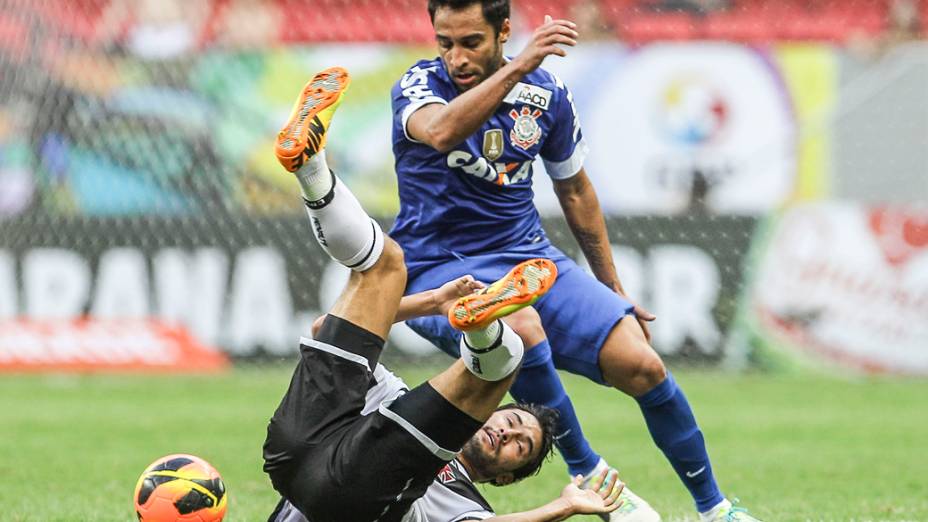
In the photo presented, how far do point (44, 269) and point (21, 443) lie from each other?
4384 millimetres

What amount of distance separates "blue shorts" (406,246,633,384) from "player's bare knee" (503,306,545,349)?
0.15 m

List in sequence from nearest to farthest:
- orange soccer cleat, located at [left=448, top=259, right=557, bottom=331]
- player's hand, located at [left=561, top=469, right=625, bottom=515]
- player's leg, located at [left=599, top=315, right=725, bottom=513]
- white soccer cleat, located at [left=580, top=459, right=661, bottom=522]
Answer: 1. orange soccer cleat, located at [left=448, top=259, right=557, bottom=331]
2. player's hand, located at [left=561, top=469, right=625, bottom=515]
3. player's leg, located at [left=599, top=315, right=725, bottom=513]
4. white soccer cleat, located at [left=580, top=459, right=661, bottom=522]

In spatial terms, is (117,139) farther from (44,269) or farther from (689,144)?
(689,144)

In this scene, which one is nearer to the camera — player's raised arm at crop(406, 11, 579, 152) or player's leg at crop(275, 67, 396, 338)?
player's leg at crop(275, 67, 396, 338)

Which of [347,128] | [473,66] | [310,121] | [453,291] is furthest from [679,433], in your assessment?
[347,128]

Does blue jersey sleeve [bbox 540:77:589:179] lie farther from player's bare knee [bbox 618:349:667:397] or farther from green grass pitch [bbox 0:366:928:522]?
green grass pitch [bbox 0:366:928:522]

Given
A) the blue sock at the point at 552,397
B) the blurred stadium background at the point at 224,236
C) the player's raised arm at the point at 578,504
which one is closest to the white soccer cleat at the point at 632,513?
the blue sock at the point at 552,397

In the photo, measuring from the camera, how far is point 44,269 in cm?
1371

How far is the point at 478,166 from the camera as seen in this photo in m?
6.11

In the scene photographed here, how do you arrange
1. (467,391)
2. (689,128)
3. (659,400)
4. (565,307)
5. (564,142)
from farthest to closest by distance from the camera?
1. (689,128)
2. (564,142)
3. (565,307)
4. (659,400)
5. (467,391)

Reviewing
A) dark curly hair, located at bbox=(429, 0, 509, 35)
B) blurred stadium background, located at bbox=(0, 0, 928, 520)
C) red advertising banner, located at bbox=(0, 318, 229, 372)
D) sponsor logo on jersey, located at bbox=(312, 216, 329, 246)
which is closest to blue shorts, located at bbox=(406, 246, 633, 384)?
dark curly hair, located at bbox=(429, 0, 509, 35)

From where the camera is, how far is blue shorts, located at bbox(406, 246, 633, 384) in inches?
242

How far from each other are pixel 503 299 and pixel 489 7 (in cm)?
150

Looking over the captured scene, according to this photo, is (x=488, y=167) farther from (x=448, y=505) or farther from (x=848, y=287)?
(x=848, y=287)
